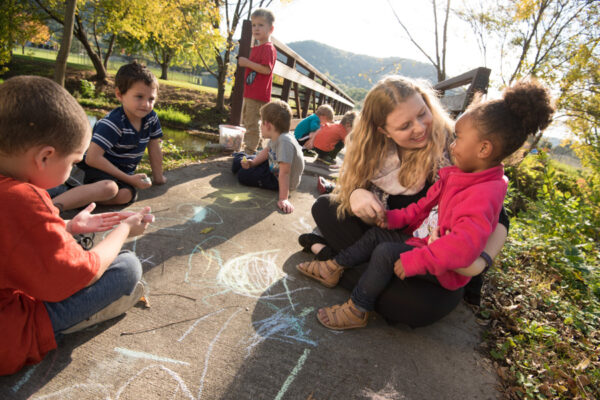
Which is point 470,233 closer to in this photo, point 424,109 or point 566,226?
point 424,109

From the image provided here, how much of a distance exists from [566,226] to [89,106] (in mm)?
14411

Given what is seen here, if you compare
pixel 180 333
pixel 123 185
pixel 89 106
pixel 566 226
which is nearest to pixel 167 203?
pixel 123 185

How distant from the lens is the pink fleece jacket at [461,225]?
1.35 m

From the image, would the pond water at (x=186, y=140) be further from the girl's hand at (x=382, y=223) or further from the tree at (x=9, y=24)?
the girl's hand at (x=382, y=223)

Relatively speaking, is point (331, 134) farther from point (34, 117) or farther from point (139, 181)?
point (34, 117)

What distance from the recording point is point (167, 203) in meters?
2.60

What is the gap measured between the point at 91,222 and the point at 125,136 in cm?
150

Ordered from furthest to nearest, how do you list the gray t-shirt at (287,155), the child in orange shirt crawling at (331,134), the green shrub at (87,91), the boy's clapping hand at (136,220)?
1. the green shrub at (87,91)
2. the child in orange shirt crawling at (331,134)
3. the gray t-shirt at (287,155)
4. the boy's clapping hand at (136,220)

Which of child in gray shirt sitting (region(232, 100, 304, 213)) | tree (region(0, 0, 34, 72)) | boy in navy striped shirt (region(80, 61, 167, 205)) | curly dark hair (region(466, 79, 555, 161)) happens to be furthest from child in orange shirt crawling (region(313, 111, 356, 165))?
tree (region(0, 0, 34, 72))

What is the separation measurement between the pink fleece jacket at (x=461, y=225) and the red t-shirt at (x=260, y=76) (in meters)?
3.44

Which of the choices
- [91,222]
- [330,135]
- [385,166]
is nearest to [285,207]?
[385,166]

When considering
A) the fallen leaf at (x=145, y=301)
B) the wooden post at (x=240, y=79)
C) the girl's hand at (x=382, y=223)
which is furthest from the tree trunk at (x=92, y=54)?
the girl's hand at (x=382, y=223)

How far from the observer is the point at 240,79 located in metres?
4.86

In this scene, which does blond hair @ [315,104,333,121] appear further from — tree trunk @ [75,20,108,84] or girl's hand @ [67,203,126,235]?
tree trunk @ [75,20,108,84]
